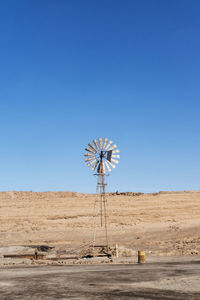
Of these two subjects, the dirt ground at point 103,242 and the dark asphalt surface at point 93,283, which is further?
the dirt ground at point 103,242

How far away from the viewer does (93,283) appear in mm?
14891

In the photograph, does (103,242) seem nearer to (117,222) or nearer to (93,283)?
(117,222)

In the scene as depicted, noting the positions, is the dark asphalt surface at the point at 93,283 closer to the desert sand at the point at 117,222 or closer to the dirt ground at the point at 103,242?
the dirt ground at the point at 103,242

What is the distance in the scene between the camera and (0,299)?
1207cm

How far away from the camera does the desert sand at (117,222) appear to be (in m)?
34.0

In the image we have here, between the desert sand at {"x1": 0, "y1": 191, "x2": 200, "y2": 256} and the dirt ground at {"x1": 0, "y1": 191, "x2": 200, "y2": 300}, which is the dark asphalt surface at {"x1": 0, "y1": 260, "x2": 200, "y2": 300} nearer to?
the dirt ground at {"x1": 0, "y1": 191, "x2": 200, "y2": 300}

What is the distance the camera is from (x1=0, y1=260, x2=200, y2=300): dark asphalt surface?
12562 millimetres

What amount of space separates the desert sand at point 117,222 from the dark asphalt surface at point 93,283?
950 centimetres

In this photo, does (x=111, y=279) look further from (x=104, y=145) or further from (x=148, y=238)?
(x=148, y=238)

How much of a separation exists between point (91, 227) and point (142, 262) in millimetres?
20416

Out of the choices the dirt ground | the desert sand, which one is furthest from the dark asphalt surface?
the desert sand

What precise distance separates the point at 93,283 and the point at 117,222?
29504mm

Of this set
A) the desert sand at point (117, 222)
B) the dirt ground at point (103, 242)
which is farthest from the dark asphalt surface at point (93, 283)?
the desert sand at point (117, 222)

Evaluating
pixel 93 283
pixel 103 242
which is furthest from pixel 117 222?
pixel 93 283
